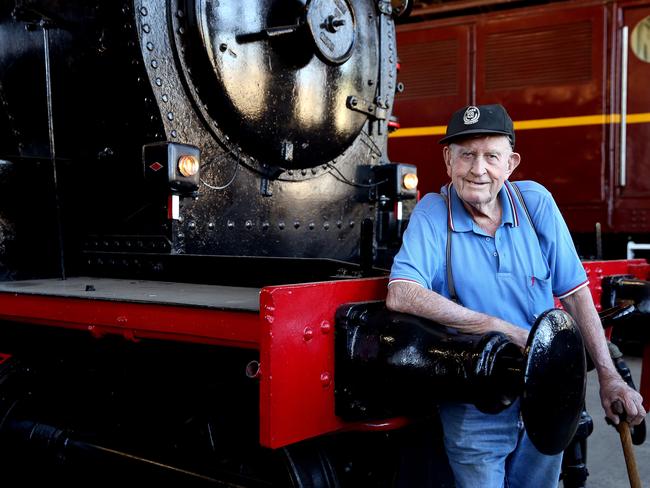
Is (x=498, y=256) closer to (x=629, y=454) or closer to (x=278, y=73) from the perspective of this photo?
(x=629, y=454)

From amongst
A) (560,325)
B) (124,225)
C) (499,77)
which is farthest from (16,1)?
(499,77)

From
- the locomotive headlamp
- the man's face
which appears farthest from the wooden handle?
the locomotive headlamp

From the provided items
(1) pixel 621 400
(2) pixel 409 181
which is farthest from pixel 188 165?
(1) pixel 621 400

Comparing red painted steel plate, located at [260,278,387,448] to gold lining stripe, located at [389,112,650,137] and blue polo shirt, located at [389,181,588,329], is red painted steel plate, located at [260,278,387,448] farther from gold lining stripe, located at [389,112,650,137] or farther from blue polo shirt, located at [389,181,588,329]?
gold lining stripe, located at [389,112,650,137]

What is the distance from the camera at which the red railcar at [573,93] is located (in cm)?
540

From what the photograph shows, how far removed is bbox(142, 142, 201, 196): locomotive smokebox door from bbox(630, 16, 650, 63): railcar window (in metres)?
4.22

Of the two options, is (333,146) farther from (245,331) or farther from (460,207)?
(245,331)

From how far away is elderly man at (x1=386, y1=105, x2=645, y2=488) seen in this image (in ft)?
5.83

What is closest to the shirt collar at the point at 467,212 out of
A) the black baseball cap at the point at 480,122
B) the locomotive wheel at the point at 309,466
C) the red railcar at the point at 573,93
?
the black baseball cap at the point at 480,122

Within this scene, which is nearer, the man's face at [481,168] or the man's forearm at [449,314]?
the man's forearm at [449,314]

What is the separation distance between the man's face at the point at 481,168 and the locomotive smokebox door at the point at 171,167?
949mm

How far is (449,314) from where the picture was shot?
5.72 ft

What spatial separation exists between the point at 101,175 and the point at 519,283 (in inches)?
63.9

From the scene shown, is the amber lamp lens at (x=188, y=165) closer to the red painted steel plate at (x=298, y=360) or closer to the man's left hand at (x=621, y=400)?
the red painted steel plate at (x=298, y=360)
